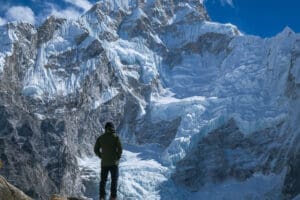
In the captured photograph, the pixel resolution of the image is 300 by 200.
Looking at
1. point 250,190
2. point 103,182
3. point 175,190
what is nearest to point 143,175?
point 175,190

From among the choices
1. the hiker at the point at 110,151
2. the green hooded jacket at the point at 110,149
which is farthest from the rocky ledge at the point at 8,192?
the green hooded jacket at the point at 110,149

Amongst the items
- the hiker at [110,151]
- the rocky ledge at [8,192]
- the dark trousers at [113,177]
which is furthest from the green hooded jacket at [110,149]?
the rocky ledge at [8,192]

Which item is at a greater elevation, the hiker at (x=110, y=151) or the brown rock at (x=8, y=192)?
the hiker at (x=110, y=151)

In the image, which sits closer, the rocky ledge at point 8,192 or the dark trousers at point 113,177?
the rocky ledge at point 8,192

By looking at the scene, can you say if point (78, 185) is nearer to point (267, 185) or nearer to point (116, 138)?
point (267, 185)

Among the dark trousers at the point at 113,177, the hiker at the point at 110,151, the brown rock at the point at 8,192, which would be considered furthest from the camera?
the dark trousers at the point at 113,177

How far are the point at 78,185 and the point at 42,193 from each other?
820 centimetres

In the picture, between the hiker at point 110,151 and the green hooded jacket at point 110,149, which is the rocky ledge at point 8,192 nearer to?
the hiker at point 110,151

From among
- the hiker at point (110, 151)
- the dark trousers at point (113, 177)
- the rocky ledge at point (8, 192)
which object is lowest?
the rocky ledge at point (8, 192)

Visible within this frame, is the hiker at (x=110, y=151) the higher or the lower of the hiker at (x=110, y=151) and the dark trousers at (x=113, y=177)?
the higher

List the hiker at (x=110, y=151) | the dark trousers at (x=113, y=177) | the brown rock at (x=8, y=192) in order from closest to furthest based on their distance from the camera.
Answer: the brown rock at (x=8, y=192)
the hiker at (x=110, y=151)
the dark trousers at (x=113, y=177)

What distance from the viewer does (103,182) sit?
2728 centimetres

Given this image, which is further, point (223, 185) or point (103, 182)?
point (223, 185)

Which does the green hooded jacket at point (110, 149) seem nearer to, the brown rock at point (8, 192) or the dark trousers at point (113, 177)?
the dark trousers at point (113, 177)
